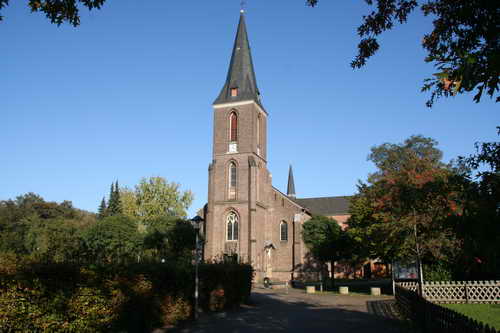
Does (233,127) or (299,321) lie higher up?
(233,127)

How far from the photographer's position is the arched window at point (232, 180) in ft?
148

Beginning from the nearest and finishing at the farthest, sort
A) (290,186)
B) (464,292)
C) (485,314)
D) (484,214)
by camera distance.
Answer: (484,214), (485,314), (464,292), (290,186)

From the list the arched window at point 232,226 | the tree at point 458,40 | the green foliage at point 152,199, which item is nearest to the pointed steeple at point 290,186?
the green foliage at point 152,199

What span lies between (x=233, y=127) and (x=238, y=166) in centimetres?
486

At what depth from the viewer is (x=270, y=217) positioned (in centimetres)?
4881

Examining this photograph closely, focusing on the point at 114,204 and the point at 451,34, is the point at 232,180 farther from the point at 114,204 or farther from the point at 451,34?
the point at 114,204

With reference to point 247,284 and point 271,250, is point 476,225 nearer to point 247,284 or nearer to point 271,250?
point 247,284

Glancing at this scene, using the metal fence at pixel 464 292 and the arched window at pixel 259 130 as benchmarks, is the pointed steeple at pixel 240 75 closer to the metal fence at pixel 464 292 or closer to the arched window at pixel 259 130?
the arched window at pixel 259 130

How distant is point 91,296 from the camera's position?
446 inches

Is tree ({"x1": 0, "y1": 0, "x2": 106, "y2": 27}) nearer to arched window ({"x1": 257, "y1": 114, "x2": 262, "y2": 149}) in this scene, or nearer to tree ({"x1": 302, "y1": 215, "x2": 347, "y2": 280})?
tree ({"x1": 302, "y1": 215, "x2": 347, "y2": 280})

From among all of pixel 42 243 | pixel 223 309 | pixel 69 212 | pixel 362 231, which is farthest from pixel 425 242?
pixel 69 212

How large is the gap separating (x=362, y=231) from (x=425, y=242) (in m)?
5.45

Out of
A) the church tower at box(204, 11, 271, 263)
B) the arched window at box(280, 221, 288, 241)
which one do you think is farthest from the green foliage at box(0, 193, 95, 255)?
the arched window at box(280, 221, 288, 241)

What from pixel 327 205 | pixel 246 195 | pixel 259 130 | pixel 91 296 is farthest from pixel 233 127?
pixel 91 296
